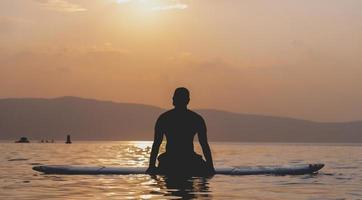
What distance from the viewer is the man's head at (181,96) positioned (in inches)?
713

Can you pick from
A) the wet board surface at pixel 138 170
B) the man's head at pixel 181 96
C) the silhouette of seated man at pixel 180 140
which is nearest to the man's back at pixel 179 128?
the silhouette of seated man at pixel 180 140

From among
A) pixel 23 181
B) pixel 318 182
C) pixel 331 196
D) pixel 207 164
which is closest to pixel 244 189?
pixel 207 164

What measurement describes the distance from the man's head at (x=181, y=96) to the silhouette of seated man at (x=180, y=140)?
16 centimetres

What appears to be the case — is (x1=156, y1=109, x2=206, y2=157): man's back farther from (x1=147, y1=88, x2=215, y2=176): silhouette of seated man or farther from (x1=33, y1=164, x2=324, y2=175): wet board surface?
(x1=33, y1=164, x2=324, y2=175): wet board surface

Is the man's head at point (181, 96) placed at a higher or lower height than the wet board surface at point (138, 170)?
higher

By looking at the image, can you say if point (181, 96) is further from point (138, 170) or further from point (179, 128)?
point (138, 170)

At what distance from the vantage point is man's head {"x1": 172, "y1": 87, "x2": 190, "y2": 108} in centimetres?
1811

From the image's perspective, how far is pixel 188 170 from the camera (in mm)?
18641

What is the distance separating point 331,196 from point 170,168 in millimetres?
4773

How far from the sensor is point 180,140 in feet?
61.3

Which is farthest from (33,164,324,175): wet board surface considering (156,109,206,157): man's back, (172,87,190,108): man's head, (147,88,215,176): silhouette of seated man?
(172,87,190,108): man's head

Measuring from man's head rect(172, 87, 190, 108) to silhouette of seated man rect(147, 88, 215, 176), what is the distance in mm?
156

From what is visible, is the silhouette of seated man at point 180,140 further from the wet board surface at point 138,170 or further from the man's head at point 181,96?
the wet board surface at point 138,170

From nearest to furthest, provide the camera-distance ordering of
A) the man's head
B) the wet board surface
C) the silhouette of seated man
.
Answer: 1. the man's head
2. the silhouette of seated man
3. the wet board surface
